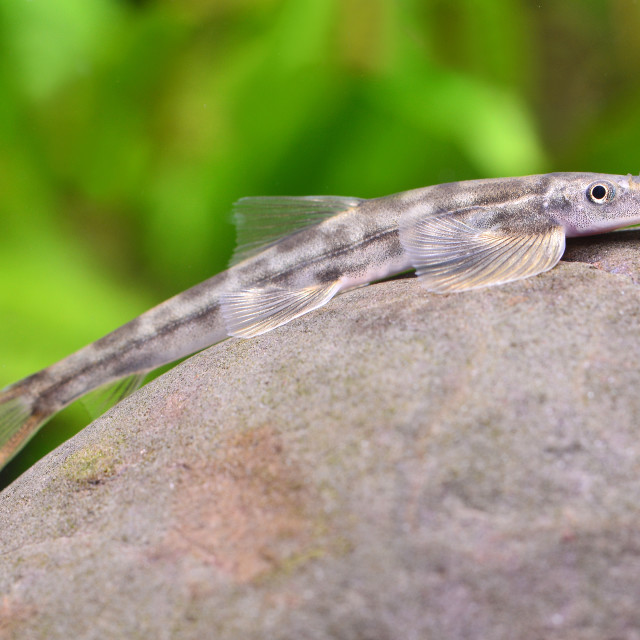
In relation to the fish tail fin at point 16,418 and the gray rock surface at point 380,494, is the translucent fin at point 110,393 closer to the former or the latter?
the fish tail fin at point 16,418

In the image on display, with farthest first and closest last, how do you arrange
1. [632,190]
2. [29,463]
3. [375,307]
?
[29,463] → [632,190] → [375,307]

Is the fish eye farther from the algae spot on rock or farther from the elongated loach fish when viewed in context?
the algae spot on rock

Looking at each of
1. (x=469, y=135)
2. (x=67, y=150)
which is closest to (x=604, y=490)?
(x=469, y=135)

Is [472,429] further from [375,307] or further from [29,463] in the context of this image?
[29,463]

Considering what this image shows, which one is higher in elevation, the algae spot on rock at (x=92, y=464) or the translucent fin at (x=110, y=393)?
the translucent fin at (x=110, y=393)

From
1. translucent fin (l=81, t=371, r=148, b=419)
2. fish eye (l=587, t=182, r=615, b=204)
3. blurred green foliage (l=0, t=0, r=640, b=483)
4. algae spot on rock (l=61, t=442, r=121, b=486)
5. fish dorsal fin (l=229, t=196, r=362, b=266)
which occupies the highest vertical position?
blurred green foliage (l=0, t=0, r=640, b=483)

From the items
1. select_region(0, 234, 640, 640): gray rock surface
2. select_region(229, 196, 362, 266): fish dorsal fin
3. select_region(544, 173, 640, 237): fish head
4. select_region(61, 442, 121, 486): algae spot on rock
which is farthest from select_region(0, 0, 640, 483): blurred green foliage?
select_region(0, 234, 640, 640): gray rock surface

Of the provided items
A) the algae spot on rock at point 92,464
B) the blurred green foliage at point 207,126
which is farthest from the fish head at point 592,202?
the algae spot on rock at point 92,464
